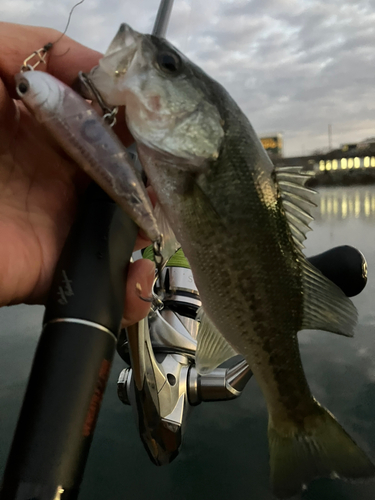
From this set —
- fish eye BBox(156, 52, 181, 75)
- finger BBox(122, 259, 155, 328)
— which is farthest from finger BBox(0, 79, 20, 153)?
finger BBox(122, 259, 155, 328)

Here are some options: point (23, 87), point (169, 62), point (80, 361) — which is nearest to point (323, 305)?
point (80, 361)

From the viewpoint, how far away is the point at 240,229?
2.56ft

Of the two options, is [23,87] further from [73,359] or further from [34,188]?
[73,359]

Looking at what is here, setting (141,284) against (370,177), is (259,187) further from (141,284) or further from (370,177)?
(370,177)

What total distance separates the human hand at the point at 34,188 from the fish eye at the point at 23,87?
0.84 feet

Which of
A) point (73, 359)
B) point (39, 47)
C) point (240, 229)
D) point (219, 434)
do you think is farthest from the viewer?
point (219, 434)

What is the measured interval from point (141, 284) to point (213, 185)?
30cm

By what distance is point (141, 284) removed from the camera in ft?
2.71

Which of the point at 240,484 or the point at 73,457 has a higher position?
the point at 73,457

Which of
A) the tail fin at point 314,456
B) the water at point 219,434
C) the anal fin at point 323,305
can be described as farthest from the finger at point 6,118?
the water at point 219,434

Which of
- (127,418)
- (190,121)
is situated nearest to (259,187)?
(190,121)

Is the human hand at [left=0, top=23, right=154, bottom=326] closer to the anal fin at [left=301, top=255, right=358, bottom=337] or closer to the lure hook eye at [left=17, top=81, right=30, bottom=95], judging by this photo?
the lure hook eye at [left=17, top=81, right=30, bottom=95]

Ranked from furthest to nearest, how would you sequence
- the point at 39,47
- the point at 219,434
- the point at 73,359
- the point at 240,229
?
the point at 219,434 < the point at 39,47 < the point at 240,229 < the point at 73,359

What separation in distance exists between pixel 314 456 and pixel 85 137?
908 mm
